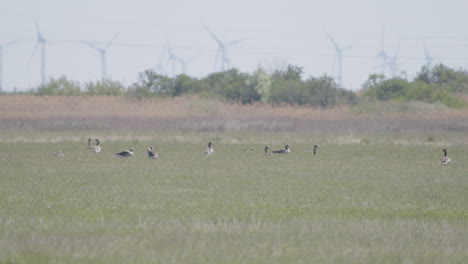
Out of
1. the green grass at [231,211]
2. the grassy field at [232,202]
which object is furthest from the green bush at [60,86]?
the green grass at [231,211]

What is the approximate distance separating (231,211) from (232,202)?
1.55 metres

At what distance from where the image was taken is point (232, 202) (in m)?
18.0

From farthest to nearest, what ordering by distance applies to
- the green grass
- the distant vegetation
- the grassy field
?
the distant vegetation, the grassy field, the green grass

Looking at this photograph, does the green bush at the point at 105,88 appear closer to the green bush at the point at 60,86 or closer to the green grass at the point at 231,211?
the green bush at the point at 60,86

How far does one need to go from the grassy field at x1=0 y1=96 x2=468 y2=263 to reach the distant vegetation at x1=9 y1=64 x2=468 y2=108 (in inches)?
1271

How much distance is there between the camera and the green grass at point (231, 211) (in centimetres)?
1128

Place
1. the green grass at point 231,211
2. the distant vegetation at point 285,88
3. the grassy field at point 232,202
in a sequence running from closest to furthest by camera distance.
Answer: the green grass at point 231,211 < the grassy field at point 232,202 < the distant vegetation at point 285,88

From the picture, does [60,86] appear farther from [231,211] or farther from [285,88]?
[231,211]

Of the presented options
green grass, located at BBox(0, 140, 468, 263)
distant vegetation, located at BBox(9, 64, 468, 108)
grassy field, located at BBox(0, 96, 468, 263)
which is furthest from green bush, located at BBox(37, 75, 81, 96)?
green grass, located at BBox(0, 140, 468, 263)

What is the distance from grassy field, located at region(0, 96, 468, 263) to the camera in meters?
11.4

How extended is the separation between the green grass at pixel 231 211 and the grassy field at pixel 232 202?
4 centimetres

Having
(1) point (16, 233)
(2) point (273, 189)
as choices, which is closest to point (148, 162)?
(2) point (273, 189)

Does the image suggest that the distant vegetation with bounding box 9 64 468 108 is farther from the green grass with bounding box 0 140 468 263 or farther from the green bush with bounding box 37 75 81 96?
the green grass with bounding box 0 140 468 263

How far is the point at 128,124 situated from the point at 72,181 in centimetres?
3336
